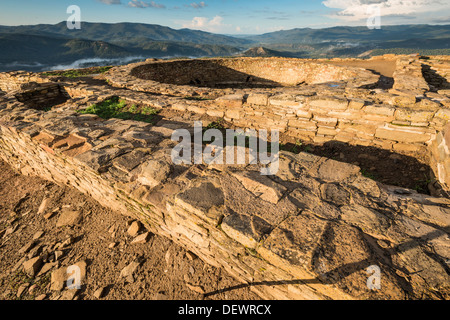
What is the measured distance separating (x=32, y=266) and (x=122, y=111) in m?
4.78

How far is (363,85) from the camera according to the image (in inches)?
299

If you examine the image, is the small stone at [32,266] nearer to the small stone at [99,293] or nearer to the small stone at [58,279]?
the small stone at [58,279]

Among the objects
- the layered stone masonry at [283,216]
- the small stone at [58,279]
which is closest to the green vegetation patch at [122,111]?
the layered stone masonry at [283,216]

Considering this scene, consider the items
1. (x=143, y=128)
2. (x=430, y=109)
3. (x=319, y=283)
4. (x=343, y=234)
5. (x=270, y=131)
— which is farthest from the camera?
(x=270, y=131)

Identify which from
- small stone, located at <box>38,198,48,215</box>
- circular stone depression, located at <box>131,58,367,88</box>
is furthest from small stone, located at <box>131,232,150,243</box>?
circular stone depression, located at <box>131,58,367,88</box>

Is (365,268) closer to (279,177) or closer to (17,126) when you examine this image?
(279,177)

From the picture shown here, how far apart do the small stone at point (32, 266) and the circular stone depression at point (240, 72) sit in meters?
12.3

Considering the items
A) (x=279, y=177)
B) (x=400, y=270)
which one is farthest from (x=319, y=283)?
(x=279, y=177)

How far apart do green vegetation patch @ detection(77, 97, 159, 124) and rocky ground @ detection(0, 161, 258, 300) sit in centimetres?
283

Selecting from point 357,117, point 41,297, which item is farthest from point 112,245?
point 357,117

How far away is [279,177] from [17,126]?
20.4 feet

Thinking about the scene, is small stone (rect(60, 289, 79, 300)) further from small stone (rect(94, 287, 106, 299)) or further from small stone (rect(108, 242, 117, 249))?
small stone (rect(108, 242, 117, 249))

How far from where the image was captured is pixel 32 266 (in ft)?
10.4

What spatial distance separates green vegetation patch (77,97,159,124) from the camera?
628 centimetres
